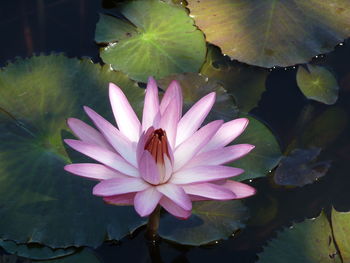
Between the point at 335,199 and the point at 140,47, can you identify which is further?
the point at 140,47

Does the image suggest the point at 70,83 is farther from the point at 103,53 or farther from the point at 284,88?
the point at 284,88

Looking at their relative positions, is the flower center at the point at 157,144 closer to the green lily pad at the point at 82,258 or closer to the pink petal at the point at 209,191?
the pink petal at the point at 209,191

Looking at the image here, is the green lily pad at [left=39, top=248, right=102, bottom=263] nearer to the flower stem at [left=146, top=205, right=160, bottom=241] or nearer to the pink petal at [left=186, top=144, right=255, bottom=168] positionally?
the flower stem at [left=146, top=205, right=160, bottom=241]

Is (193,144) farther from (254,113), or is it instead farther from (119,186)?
(254,113)

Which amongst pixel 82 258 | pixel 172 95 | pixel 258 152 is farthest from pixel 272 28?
pixel 82 258

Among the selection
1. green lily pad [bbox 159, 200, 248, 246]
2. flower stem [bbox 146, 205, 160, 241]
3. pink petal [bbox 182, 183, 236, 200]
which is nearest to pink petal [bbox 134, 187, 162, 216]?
pink petal [bbox 182, 183, 236, 200]

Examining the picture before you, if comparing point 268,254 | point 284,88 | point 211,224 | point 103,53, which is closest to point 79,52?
point 103,53
